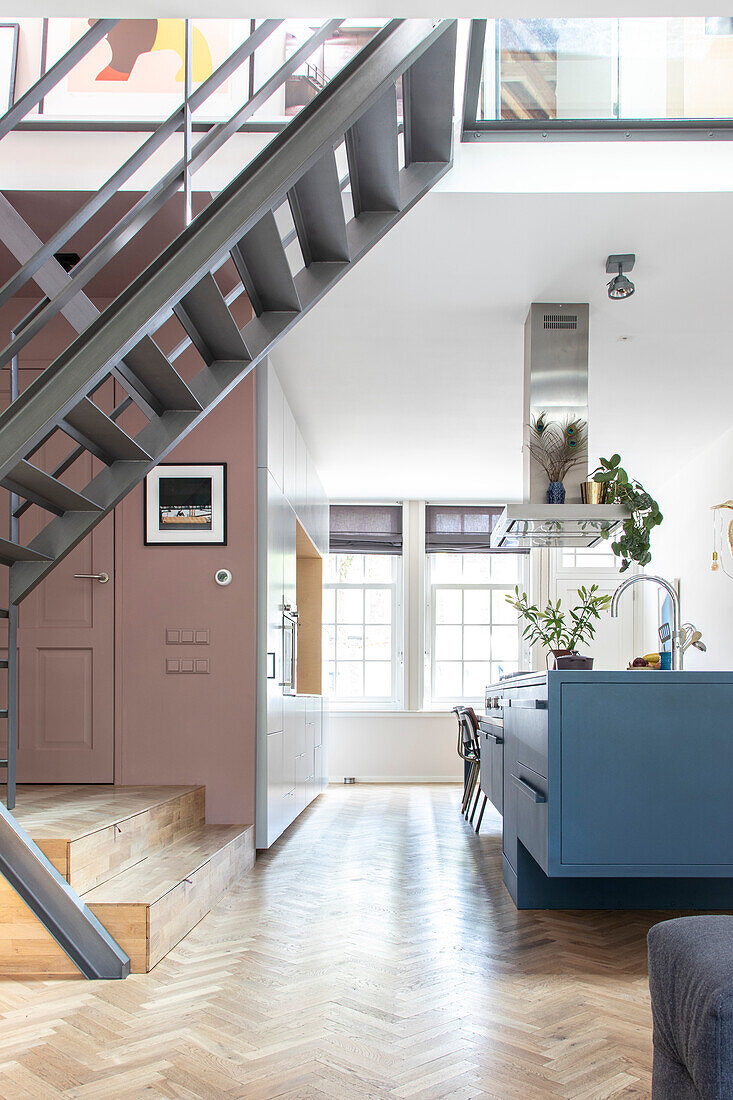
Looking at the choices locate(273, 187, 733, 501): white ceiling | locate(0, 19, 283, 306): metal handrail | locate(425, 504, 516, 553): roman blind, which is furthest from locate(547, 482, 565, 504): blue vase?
locate(425, 504, 516, 553): roman blind

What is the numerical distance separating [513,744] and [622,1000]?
1.38 metres

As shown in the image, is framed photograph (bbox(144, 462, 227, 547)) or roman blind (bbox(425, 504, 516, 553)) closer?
framed photograph (bbox(144, 462, 227, 547))

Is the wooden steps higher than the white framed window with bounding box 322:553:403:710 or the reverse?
the reverse

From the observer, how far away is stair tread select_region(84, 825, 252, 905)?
9.98 feet

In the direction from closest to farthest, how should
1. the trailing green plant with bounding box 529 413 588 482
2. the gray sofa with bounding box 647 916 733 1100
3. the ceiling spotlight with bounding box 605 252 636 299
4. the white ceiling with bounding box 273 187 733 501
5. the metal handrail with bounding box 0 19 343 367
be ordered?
the gray sofa with bounding box 647 916 733 1100
the metal handrail with bounding box 0 19 343 367
the white ceiling with bounding box 273 187 733 501
the ceiling spotlight with bounding box 605 252 636 299
the trailing green plant with bounding box 529 413 588 482

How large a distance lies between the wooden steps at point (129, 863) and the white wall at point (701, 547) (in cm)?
428

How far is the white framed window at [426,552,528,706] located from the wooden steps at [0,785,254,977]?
560 cm

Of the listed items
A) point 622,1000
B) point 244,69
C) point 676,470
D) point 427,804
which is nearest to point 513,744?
point 622,1000

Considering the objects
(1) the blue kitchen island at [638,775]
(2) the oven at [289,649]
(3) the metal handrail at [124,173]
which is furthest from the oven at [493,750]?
(3) the metal handrail at [124,173]

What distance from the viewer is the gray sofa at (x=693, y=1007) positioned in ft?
3.95

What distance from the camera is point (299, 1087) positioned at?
204 cm

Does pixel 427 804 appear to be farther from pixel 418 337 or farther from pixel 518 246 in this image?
pixel 518 246

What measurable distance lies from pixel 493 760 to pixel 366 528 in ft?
17.0

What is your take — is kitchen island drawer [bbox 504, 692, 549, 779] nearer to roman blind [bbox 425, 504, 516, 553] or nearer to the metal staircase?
the metal staircase
